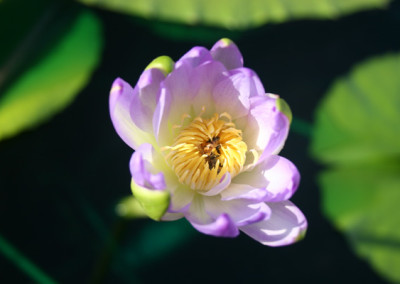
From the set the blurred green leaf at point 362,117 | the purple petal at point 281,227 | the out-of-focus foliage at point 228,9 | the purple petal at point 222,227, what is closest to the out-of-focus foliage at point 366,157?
the blurred green leaf at point 362,117

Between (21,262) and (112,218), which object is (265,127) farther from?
(21,262)

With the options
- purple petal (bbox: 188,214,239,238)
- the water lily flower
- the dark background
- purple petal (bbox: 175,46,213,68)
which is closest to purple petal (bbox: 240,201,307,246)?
the water lily flower

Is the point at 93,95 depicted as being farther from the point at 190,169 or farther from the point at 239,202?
the point at 239,202

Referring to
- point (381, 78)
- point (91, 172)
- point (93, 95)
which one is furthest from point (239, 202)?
point (381, 78)

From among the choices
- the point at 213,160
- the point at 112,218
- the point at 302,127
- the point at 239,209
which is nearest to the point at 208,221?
the point at 239,209

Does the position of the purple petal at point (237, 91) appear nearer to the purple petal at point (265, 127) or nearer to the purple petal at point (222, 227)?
the purple petal at point (265, 127)

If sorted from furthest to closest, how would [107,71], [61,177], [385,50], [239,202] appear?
[385,50] → [107,71] → [61,177] → [239,202]
